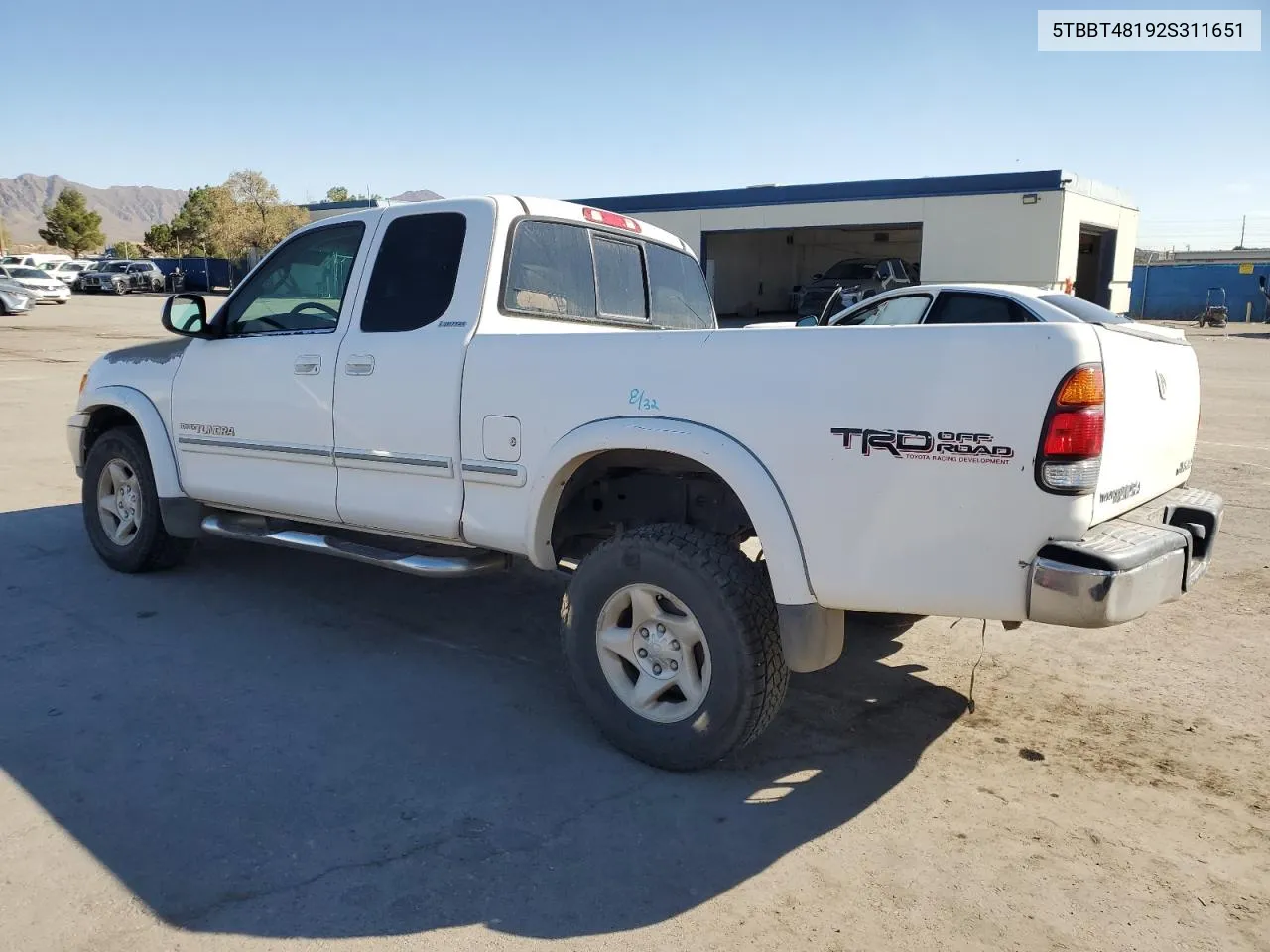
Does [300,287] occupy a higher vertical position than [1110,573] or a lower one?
higher

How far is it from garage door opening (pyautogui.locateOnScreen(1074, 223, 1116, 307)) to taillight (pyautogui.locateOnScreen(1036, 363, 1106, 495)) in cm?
3088

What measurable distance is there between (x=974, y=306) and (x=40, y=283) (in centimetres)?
3725

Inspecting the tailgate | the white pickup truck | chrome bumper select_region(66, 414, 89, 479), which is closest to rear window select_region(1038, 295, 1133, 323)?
the white pickup truck

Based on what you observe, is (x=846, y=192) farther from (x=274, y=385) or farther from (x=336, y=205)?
(x=274, y=385)

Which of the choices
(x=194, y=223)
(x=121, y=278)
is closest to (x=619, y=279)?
(x=121, y=278)

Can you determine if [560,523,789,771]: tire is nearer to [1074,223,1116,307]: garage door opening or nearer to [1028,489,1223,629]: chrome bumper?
[1028,489,1223,629]: chrome bumper

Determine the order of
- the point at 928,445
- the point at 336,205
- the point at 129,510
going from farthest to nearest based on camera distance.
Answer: the point at 336,205
the point at 129,510
the point at 928,445

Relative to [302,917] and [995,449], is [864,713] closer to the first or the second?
[995,449]

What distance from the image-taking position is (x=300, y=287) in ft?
16.7

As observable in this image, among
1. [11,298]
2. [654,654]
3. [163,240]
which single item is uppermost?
[163,240]

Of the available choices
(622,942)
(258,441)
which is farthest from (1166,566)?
(258,441)

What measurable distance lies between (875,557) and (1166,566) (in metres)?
0.94

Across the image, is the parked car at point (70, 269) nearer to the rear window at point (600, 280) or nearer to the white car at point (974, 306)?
the white car at point (974, 306)

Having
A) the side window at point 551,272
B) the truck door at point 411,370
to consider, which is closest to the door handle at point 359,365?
the truck door at point 411,370
